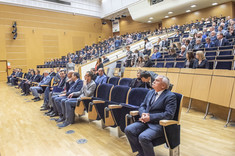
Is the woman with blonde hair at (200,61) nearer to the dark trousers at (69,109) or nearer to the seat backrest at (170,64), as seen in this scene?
→ the seat backrest at (170,64)

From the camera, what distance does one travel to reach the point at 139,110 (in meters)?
1.47

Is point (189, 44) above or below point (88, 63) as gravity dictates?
above

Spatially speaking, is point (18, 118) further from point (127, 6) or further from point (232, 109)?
point (127, 6)

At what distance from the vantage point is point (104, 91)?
215 cm

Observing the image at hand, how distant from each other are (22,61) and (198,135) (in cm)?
1061

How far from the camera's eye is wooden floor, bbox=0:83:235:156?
5.04 ft

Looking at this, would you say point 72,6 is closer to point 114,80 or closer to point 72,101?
point 114,80

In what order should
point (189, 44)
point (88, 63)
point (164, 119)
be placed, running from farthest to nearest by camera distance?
point (88, 63), point (189, 44), point (164, 119)

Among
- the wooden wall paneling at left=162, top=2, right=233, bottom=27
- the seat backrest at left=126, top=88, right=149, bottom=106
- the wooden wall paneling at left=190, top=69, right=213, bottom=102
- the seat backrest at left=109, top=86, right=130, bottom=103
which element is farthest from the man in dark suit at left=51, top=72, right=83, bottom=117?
the wooden wall paneling at left=162, top=2, right=233, bottom=27

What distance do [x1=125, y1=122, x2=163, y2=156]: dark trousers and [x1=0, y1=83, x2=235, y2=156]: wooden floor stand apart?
0.85ft

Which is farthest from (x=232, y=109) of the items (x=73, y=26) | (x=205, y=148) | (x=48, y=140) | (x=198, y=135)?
(x=73, y=26)

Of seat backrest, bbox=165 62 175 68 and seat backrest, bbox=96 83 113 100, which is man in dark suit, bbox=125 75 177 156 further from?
seat backrest, bbox=165 62 175 68

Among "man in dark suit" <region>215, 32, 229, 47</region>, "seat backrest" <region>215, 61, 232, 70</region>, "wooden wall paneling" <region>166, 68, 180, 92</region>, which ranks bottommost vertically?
"wooden wall paneling" <region>166, 68, 180, 92</region>

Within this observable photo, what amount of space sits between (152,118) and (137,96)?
0.41 metres
